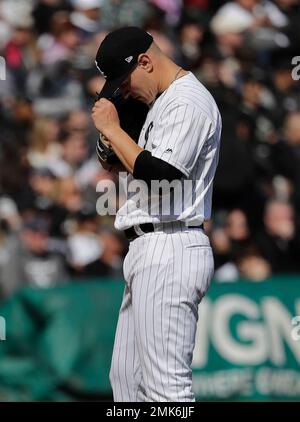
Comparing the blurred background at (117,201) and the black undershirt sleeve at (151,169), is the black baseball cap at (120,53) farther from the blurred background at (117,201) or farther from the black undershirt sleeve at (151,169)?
the blurred background at (117,201)

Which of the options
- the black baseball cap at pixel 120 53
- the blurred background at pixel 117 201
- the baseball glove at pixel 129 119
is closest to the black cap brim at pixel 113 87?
the black baseball cap at pixel 120 53

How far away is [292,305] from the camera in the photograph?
7613 mm

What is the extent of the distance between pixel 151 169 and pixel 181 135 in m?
0.20

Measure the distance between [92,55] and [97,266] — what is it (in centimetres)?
264

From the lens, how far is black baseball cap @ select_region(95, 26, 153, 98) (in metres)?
4.36

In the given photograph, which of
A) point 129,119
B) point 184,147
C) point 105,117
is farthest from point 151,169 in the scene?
point 129,119

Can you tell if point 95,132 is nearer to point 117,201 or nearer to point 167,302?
point 117,201

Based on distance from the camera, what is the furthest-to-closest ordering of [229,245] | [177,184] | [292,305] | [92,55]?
[92,55] → [229,245] → [292,305] → [177,184]

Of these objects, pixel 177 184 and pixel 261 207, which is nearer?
pixel 177 184

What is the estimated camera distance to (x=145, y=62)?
4.40m
